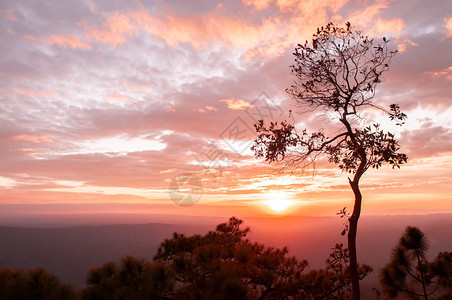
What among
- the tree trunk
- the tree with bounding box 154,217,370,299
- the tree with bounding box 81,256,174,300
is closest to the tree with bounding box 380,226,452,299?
the tree with bounding box 154,217,370,299

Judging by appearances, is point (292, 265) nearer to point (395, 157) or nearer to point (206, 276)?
point (206, 276)

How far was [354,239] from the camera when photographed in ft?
27.1

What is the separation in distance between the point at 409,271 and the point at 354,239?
5641 mm

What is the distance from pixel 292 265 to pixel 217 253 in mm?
3017

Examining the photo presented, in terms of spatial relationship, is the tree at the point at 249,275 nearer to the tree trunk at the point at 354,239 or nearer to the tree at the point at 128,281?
the tree trunk at the point at 354,239

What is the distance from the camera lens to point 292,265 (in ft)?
32.0

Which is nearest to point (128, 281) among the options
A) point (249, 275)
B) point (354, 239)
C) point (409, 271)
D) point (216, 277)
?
point (216, 277)

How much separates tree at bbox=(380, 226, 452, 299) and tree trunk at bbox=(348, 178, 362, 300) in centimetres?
437

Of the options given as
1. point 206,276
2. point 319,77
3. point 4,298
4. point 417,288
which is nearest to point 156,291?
point 206,276

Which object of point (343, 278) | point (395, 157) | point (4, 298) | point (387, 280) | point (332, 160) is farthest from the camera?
point (387, 280)

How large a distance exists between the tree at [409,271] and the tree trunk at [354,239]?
14.3ft

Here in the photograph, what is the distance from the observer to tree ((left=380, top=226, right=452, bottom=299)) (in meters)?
11.0

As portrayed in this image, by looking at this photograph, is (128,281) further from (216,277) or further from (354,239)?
(354,239)

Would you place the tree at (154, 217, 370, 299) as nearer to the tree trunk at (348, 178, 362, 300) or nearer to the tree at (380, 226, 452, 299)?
the tree trunk at (348, 178, 362, 300)
